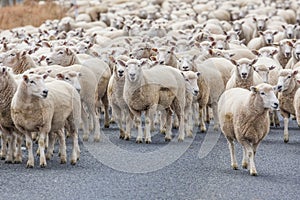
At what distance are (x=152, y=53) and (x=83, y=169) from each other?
6.67 metres

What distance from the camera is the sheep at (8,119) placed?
1180 centimetres

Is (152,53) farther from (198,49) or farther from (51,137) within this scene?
(51,137)

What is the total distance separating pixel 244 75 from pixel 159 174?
3132 millimetres

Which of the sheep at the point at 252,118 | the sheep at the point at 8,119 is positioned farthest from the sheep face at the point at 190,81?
the sheep at the point at 8,119

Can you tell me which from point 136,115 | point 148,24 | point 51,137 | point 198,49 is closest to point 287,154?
point 136,115

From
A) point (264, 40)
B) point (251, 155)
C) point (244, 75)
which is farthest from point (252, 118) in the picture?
point (264, 40)

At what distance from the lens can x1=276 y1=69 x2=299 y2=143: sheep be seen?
13648 mm

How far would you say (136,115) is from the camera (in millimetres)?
13891

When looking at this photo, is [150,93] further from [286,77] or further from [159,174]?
[159,174]

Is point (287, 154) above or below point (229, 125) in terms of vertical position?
below

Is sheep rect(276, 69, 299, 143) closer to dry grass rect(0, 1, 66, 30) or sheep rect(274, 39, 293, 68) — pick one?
sheep rect(274, 39, 293, 68)

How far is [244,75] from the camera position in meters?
13.6

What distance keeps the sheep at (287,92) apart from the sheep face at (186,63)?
2120 mm

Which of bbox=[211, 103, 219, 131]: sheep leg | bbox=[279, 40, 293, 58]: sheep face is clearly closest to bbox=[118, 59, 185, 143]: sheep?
bbox=[211, 103, 219, 131]: sheep leg
